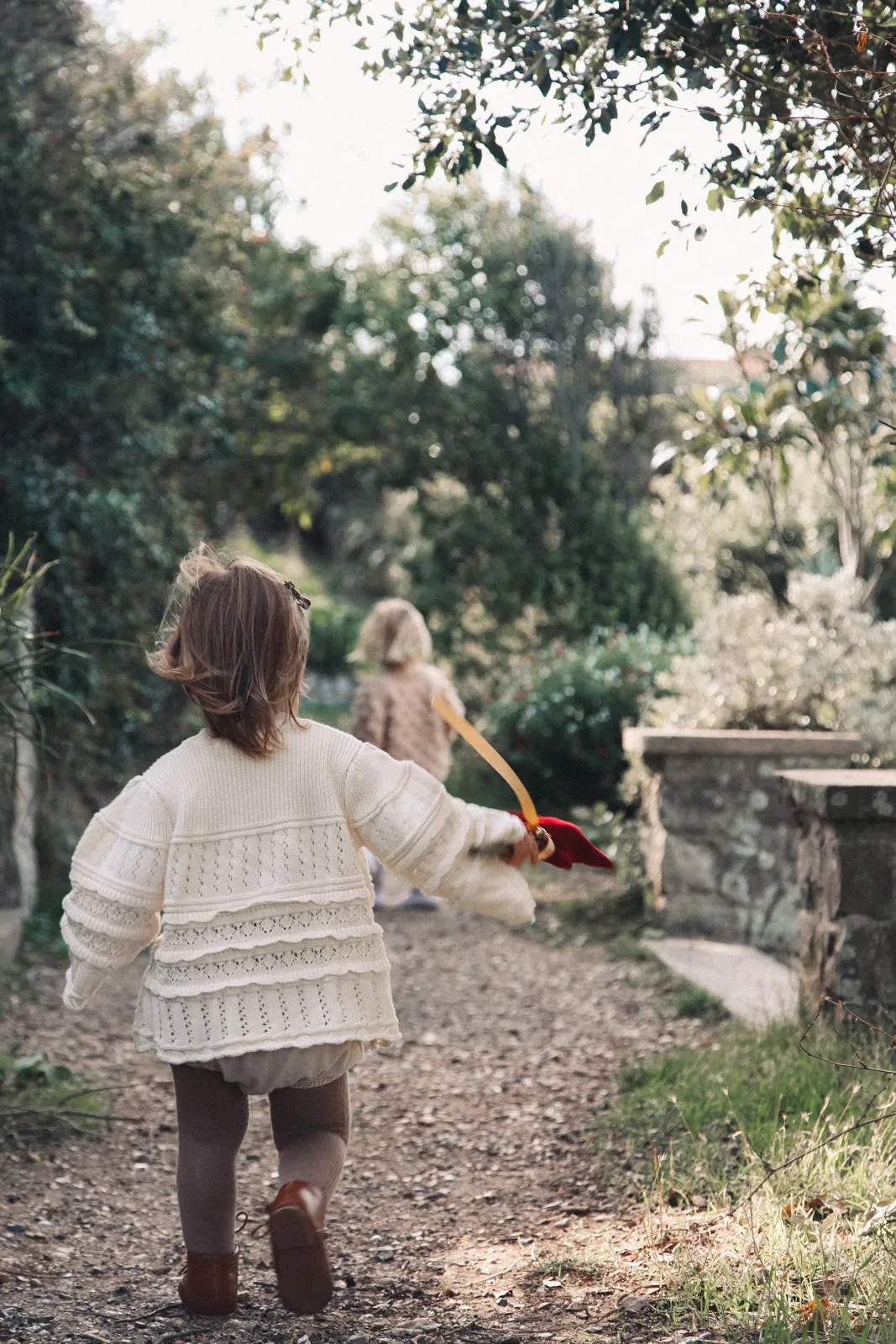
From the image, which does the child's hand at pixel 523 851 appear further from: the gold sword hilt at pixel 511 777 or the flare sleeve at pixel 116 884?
the flare sleeve at pixel 116 884

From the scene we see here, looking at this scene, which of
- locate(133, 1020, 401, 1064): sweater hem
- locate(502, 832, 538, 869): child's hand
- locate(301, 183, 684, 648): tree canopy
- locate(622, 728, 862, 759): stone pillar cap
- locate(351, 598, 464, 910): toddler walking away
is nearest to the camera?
Result: locate(133, 1020, 401, 1064): sweater hem

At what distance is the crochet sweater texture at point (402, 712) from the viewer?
24.4 feet

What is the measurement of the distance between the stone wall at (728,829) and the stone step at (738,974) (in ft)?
0.33

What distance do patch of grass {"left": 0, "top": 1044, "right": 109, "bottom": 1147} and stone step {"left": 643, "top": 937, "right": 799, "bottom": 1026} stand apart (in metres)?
2.11

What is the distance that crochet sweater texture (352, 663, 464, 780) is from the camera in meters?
7.43

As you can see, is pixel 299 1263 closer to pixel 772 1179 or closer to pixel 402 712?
pixel 772 1179

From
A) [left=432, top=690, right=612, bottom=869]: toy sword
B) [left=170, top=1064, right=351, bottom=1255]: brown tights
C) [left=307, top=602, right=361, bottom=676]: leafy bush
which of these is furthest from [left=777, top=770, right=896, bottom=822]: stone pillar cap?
[left=307, top=602, right=361, bottom=676]: leafy bush

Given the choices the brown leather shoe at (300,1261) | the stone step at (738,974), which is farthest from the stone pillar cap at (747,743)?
the brown leather shoe at (300,1261)

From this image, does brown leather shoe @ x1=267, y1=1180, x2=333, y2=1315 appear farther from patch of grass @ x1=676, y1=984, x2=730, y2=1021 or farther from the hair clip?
patch of grass @ x1=676, y1=984, x2=730, y2=1021

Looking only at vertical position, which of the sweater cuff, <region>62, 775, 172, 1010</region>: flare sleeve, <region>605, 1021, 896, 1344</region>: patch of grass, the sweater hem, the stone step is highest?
<region>62, 775, 172, 1010</region>: flare sleeve

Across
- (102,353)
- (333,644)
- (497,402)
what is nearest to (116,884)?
(102,353)

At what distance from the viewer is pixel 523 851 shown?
9.03ft

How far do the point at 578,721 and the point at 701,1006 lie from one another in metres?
4.74

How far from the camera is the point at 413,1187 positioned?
12.3 feet
